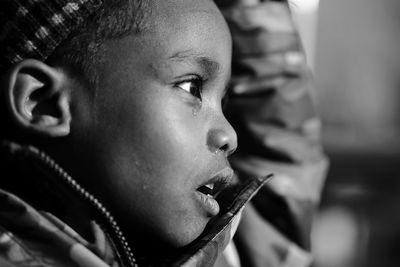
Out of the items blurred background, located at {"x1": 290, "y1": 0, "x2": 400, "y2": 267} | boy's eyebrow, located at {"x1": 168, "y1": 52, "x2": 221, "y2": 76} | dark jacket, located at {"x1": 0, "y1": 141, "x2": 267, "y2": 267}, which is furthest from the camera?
blurred background, located at {"x1": 290, "y1": 0, "x2": 400, "y2": 267}

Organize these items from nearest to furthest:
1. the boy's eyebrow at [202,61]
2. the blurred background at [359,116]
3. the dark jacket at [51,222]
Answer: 1. the dark jacket at [51,222]
2. the boy's eyebrow at [202,61]
3. the blurred background at [359,116]

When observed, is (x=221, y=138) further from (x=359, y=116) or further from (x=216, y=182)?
Result: (x=359, y=116)

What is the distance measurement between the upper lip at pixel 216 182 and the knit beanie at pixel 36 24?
9.0 inches

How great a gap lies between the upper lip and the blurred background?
2304 mm

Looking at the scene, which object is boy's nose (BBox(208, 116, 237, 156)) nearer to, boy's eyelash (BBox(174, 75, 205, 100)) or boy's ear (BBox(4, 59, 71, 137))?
boy's eyelash (BBox(174, 75, 205, 100))

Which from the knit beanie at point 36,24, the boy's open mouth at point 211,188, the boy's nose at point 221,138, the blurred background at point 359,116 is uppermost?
the knit beanie at point 36,24

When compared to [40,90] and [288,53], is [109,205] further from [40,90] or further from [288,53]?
[288,53]

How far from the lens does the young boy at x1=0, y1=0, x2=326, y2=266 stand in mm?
711

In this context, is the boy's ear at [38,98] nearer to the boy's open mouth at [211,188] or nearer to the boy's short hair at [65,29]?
the boy's short hair at [65,29]

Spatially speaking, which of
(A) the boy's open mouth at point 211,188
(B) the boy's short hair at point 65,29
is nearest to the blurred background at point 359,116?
(A) the boy's open mouth at point 211,188

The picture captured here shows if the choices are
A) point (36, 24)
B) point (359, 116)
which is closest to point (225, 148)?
point (36, 24)

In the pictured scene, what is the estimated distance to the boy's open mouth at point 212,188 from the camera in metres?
0.77

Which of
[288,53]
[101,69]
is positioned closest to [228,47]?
[101,69]

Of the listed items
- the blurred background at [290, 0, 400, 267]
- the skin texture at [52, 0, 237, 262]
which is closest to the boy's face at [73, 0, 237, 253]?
the skin texture at [52, 0, 237, 262]
